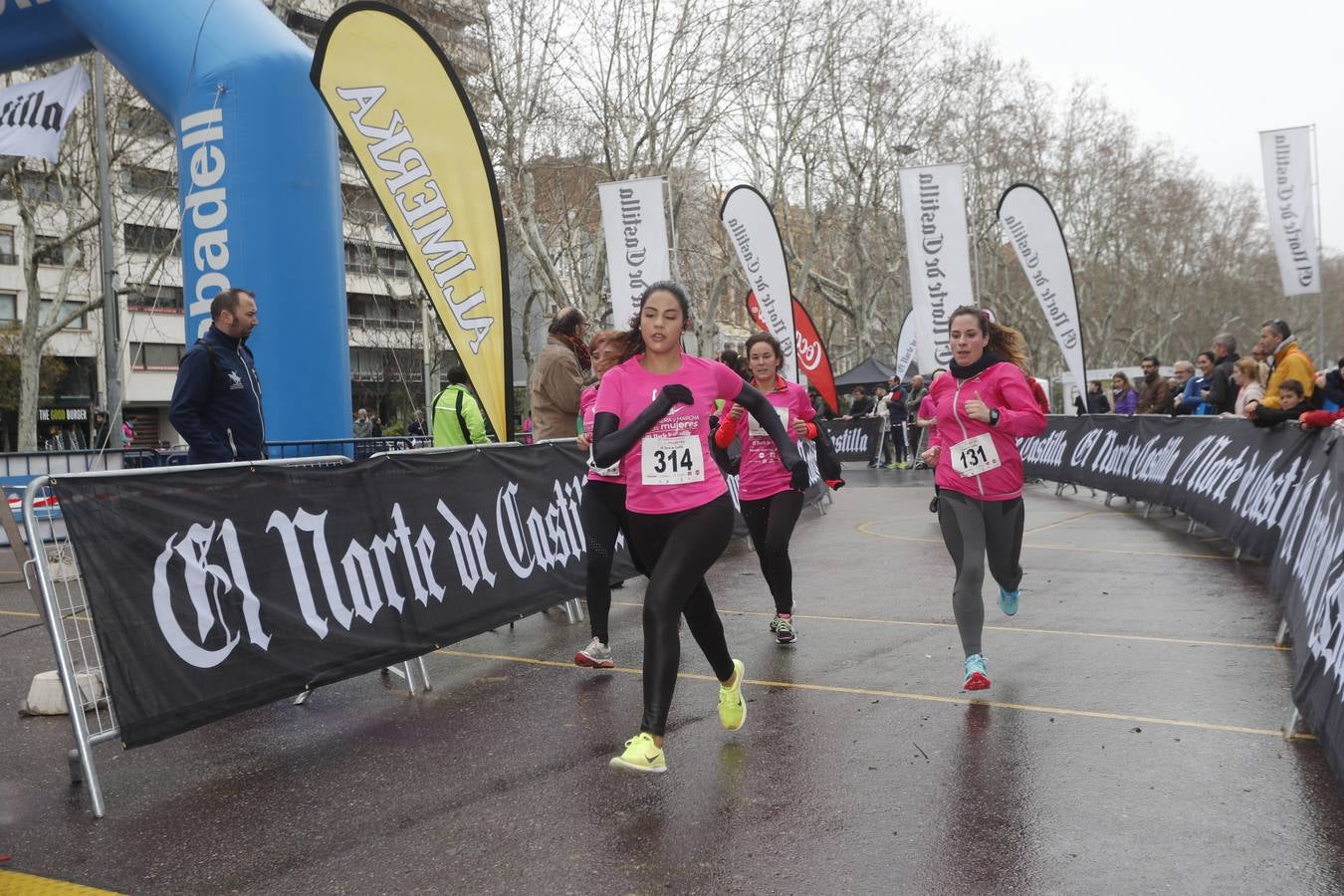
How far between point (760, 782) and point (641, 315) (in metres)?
1.91

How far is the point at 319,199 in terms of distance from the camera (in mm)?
10891

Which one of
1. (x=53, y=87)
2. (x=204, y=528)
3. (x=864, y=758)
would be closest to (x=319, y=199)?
(x=53, y=87)

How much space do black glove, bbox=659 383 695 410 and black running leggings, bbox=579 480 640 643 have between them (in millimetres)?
1674

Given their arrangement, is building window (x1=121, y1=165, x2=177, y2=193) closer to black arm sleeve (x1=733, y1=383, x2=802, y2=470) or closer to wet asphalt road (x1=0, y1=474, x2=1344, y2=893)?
wet asphalt road (x1=0, y1=474, x2=1344, y2=893)

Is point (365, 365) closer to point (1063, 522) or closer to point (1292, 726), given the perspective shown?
point (1063, 522)

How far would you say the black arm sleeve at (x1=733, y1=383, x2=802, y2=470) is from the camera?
4649 mm

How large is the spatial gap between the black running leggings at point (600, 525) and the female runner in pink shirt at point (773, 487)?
44.8 inches

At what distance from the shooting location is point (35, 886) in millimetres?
3533

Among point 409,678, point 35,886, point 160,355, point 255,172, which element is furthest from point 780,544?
point 160,355

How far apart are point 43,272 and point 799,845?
56.9 metres

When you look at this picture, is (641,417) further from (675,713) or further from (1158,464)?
(1158,464)

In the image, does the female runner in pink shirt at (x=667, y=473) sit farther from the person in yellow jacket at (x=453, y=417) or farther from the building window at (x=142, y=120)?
the building window at (x=142, y=120)

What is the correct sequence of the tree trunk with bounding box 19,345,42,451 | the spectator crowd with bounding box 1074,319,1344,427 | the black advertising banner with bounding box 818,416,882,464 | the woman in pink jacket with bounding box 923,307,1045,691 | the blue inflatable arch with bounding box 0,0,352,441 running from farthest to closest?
the tree trunk with bounding box 19,345,42,451
the black advertising banner with bounding box 818,416,882,464
the blue inflatable arch with bounding box 0,0,352,441
the spectator crowd with bounding box 1074,319,1344,427
the woman in pink jacket with bounding box 923,307,1045,691

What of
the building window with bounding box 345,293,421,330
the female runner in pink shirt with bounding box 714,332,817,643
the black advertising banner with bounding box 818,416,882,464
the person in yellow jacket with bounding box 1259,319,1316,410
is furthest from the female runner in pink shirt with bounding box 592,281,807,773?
the building window with bounding box 345,293,421,330
